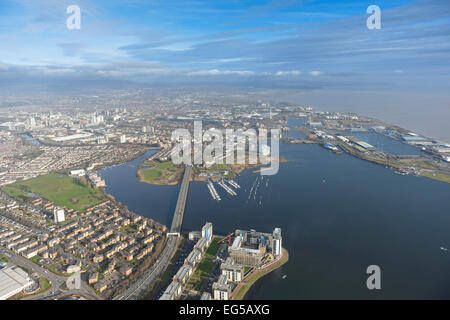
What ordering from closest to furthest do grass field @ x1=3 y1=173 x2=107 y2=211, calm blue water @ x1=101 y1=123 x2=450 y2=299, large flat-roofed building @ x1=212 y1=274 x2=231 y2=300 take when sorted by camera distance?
1. large flat-roofed building @ x1=212 y1=274 x2=231 y2=300
2. calm blue water @ x1=101 y1=123 x2=450 y2=299
3. grass field @ x1=3 y1=173 x2=107 y2=211

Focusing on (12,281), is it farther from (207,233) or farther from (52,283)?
(207,233)

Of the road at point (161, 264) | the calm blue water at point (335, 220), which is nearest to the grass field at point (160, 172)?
the calm blue water at point (335, 220)

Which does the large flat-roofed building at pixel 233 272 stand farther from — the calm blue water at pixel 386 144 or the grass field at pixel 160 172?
the calm blue water at pixel 386 144

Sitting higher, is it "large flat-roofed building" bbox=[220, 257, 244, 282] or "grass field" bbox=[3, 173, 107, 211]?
"grass field" bbox=[3, 173, 107, 211]

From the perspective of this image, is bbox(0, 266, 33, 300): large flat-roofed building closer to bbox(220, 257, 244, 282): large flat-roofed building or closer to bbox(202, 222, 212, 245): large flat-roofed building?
bbox(202, 222, 212, 245): large flat-roofed building

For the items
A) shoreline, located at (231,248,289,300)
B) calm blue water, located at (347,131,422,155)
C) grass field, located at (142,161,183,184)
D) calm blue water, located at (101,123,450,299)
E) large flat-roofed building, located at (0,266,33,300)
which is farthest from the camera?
calm blue water, located at (347,131,422,155)

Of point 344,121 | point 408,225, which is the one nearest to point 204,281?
point 408,225


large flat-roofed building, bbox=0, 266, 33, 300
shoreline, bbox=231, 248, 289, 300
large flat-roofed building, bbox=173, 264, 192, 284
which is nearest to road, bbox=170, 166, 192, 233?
large flat-roofed building, bbox=173, 264, 192, 284

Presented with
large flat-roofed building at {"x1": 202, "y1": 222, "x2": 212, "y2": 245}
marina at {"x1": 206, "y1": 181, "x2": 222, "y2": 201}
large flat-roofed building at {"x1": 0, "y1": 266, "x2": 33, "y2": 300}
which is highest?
marina at {"x1": 206, "y1": 181, "x2": 222, "y2": 201}
